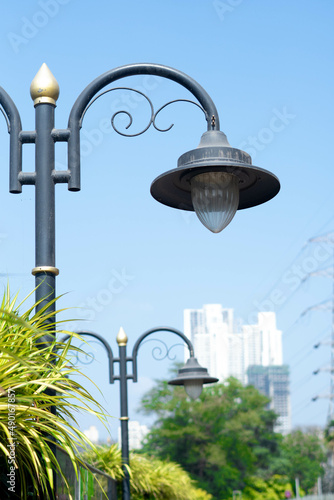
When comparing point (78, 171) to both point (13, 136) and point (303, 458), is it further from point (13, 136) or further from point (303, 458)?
point (303, 458)

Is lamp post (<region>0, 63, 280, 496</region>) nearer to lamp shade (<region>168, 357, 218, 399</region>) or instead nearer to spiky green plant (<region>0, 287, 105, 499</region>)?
spiky green plant (<region>0, 287, 105, 499</region>)

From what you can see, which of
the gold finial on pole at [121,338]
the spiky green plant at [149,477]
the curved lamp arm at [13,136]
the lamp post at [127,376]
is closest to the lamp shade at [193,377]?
the lamp post at [127,376]

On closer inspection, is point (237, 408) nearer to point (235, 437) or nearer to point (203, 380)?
point (235, 437)

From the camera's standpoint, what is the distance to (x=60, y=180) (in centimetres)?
452

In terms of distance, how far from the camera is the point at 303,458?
6406 centimetres

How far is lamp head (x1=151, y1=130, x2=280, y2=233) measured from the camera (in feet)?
15.0

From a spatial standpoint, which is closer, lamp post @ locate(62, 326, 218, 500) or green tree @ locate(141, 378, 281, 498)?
lamp post @ locate(62, 326, 218, 500)

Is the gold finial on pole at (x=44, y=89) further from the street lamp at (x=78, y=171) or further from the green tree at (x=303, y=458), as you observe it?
the green tree at (x=303, y=458)

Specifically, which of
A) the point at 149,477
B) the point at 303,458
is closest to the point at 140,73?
the point at 149,477

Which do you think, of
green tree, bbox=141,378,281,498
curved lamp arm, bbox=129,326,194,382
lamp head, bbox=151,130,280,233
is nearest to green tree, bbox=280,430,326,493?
green tree, bbox=141,378,281,498

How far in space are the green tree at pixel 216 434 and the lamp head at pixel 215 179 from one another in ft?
162

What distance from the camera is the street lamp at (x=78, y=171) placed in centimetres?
441

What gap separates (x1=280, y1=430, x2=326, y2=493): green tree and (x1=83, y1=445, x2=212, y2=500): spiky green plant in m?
45.6

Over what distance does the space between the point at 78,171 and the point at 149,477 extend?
12.5m
